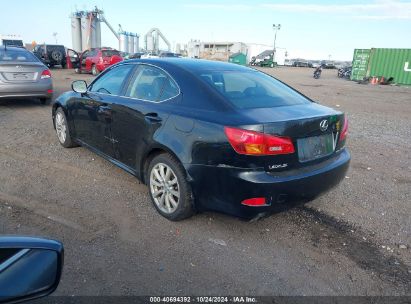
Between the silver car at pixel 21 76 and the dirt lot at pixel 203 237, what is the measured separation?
4156 mm

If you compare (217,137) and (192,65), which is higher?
(192,65)

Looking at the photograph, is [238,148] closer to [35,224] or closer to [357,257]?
[357,257]

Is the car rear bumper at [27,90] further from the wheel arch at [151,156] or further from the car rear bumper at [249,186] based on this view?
the car rear bumper at [249,186]

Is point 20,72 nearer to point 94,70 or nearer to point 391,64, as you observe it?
point 94,70

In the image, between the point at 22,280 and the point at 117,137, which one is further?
the point at 117,137

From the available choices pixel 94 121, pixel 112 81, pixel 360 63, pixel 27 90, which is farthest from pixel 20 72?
pixel 360 63

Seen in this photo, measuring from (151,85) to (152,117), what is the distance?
0.48 metres

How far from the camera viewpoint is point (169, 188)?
3.55 meters

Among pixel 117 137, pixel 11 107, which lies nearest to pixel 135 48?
pixel 11 107

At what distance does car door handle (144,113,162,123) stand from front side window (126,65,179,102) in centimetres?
18

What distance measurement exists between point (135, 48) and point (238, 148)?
6160cm

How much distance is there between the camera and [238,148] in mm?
2881

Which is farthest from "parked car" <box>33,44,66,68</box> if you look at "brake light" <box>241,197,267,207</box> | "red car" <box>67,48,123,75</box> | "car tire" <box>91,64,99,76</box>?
"brake light" <box>241,197,267,207</box>

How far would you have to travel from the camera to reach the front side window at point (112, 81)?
4332 mm
